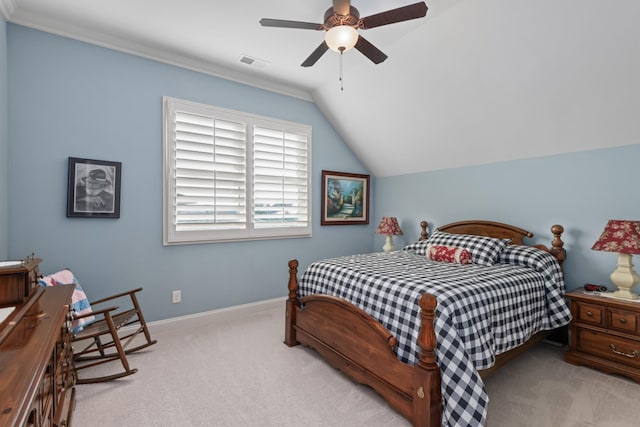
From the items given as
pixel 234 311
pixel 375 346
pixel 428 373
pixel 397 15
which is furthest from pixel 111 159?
pixel 428 373

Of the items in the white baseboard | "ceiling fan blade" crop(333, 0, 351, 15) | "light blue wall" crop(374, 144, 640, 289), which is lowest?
the white baseboard

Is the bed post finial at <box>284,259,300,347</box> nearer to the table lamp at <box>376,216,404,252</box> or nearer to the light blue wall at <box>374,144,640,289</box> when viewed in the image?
the table lamp at <box>376,216,404,252</box>

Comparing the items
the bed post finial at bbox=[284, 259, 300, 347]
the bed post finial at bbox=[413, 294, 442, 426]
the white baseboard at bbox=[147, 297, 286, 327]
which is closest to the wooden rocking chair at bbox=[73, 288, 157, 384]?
the white baseboard at bbox=[147, 297, 286, 327]

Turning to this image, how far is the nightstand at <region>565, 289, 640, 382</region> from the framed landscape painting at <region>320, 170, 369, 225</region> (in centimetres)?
271

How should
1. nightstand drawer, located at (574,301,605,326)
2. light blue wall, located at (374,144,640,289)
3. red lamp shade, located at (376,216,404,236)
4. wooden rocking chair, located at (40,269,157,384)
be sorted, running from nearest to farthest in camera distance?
wooden rocking chair, located at (40,269,157,384) → nightstand drawer, located at (574,301,605,326) → light blue wall, located at (374,144,640,289) → red lamp shade, located at (376,216,404,236)

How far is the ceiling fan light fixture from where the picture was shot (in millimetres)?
2004

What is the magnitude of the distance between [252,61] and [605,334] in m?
3.97

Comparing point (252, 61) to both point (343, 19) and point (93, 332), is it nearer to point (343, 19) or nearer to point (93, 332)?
point (343, 19)

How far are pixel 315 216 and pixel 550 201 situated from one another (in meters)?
2.64

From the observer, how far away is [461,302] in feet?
6.08

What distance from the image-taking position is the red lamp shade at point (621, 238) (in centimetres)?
227

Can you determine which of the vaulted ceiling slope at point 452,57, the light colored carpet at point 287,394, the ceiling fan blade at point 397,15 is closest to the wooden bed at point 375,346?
the light colored carpet at point 287,394

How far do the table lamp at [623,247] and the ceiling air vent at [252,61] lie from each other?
345 cm

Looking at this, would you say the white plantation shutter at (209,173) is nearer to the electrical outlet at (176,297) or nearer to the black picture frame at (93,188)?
the black picture frame at (93,188)
